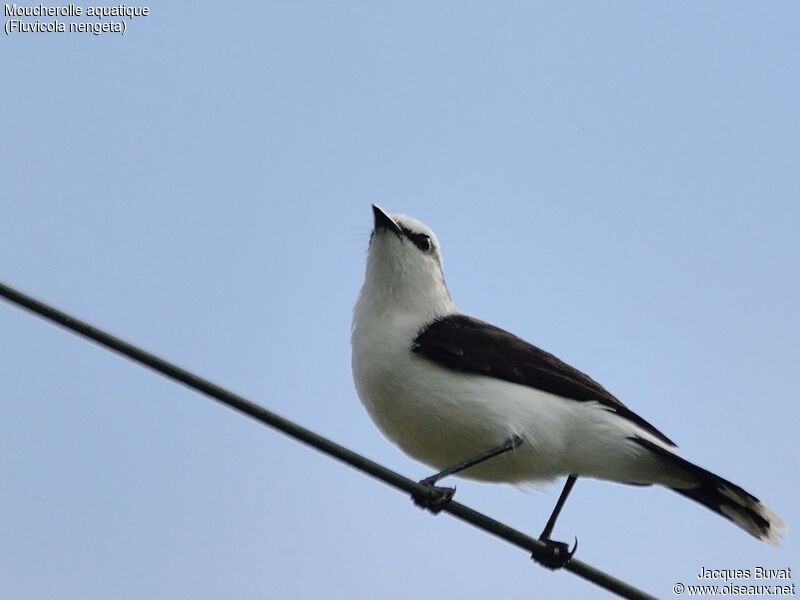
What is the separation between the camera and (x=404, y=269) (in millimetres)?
8531

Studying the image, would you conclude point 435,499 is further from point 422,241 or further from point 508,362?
point 422,241

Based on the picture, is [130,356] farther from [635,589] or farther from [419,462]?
[419,462]

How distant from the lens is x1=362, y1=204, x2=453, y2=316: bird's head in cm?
838

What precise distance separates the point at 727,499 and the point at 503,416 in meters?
1.70

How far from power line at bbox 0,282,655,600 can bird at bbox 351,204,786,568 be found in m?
1.53

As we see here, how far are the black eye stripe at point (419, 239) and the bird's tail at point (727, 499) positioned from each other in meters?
2.29

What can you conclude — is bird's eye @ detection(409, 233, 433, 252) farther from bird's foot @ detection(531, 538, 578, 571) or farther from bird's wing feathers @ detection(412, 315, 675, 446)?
bird's foot @ detection(531, 538, 578, 571)

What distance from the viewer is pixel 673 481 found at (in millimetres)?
7992

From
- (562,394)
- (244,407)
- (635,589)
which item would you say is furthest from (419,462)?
(244,407)

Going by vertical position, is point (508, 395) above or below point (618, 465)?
above

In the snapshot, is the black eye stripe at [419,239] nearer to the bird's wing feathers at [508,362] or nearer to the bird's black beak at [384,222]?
the bird's black beak at [384,222]

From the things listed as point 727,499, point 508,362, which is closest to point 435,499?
point 508,362

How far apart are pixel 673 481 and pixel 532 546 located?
2.69 meters

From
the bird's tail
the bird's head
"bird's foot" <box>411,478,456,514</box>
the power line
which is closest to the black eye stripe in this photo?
the bird's head
